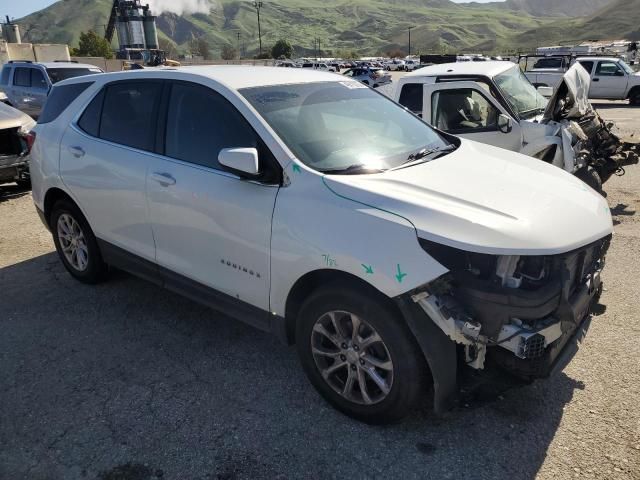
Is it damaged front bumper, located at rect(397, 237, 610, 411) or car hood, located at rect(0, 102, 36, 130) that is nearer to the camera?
damaged front bumper, located at rect(397, 237, 610, 411)

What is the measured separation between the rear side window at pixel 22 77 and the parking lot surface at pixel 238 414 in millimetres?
11654

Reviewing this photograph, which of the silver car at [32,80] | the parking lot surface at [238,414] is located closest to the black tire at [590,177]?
the parking lot surface at [238,414]

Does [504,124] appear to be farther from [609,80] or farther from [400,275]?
[609,80]

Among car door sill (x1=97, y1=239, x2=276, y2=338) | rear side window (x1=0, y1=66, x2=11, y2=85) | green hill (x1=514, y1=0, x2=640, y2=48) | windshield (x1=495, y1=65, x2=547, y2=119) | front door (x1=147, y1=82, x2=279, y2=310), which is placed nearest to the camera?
front door (x1=147, y1=82, x2=279, y2=310)

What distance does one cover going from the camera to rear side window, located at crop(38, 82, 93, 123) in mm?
4594

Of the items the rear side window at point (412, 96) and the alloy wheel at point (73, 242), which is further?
the rear side window at point (412, 96)

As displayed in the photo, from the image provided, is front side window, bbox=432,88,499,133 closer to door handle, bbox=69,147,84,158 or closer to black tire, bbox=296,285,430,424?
door handle, bbox=69,147,84,158

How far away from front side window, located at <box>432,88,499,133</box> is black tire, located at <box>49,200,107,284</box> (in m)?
4.34

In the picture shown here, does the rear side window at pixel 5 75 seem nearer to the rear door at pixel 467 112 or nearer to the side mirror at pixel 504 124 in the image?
the rear door at pixel 467 112

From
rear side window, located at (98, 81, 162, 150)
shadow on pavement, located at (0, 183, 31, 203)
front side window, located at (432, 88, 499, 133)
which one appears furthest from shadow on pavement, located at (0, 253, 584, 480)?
shadow on pavement, located at (0, 183, 31, 203)

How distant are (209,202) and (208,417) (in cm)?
128

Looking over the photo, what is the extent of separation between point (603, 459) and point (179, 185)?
9.46ft

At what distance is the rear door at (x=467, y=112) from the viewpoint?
652cm

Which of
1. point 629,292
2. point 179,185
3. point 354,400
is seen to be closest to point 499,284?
point 354,400
